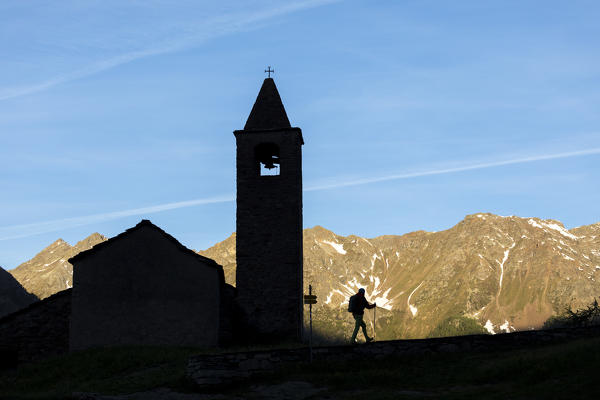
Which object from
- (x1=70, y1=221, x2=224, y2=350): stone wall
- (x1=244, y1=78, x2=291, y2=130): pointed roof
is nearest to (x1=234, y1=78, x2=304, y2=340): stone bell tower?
(x1=244, y1=78, x2=291, y2=130): pointed roof

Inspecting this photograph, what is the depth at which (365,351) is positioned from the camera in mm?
20719

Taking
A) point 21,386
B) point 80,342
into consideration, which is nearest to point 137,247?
point 80,342

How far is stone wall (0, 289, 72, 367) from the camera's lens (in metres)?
31.1

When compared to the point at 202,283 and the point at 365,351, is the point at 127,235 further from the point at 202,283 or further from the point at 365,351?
the point at 365,351

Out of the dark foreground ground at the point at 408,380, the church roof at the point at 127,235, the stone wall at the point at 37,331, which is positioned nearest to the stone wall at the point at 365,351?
the dark foreground ground at the point at 408,380

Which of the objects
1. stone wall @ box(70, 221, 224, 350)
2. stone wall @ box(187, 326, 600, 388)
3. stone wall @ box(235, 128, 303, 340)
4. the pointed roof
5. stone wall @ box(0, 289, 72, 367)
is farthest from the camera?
the pointed roof

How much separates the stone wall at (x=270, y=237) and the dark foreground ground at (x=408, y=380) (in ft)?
26.0

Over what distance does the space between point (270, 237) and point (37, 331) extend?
11607 millimetres

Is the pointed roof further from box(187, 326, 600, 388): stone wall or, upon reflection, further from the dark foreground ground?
box(187, 326, 600, 388): stone wall

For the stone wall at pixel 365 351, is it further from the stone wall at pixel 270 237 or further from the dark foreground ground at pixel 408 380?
the stone wall at pixel 270 237

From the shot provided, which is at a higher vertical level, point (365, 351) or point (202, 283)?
point (202, 283)

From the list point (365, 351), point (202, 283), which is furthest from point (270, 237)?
point (365, 351)

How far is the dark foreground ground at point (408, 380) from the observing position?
16.2 meters

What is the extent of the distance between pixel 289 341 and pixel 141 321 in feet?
22.0
